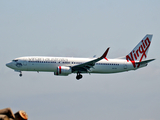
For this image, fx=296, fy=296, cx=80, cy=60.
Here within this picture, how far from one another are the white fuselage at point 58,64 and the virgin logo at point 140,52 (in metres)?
2.52

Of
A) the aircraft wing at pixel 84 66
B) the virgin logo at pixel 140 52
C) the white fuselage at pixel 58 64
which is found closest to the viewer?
the white fuselage at pixel 58 64

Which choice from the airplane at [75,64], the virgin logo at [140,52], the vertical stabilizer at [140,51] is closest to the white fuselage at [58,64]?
the airplane at [75,64]

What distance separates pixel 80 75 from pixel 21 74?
11.0m

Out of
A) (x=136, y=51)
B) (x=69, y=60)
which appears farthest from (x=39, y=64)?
(x=136, y=51)

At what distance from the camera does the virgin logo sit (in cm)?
6116

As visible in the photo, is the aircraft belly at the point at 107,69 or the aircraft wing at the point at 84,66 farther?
the aircraft belly at the point at 107,69

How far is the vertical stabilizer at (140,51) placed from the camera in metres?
61.6

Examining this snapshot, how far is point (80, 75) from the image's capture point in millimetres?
56188

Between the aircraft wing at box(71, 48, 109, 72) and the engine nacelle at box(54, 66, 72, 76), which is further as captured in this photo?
the aircraft wing at box(71, 48, 109, 72)

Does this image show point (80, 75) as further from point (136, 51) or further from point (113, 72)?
point (136, 51)

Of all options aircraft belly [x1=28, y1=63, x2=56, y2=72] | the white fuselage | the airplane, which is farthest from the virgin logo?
aircraft belly [x1=28, y1=63, x2=56, y2=72]

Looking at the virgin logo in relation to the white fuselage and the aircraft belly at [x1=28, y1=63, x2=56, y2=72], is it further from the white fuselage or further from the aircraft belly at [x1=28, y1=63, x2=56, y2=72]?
the aircraft belly at [x1=28, y1=63, x2=56, y2=72]

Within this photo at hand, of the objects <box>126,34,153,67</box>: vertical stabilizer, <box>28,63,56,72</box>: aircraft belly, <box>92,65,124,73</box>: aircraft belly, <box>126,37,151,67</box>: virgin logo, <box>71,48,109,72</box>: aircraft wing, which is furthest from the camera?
<box>126,34,153,67</box>: vertical stabilizer

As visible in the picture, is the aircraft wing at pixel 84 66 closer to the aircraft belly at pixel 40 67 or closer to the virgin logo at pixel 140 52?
the aircraft belly at pixel 40 67
